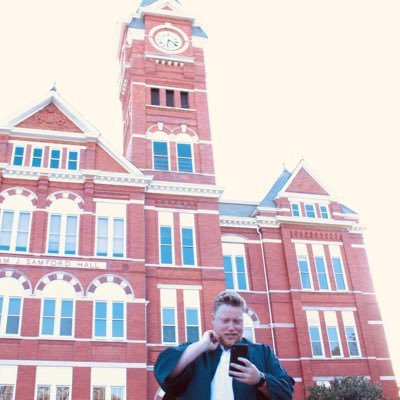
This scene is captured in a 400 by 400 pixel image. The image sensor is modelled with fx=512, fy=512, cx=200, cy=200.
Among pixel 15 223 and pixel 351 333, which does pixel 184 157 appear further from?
pixel 351 333

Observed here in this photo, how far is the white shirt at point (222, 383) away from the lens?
164 inches

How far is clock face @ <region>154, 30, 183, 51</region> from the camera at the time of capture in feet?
111

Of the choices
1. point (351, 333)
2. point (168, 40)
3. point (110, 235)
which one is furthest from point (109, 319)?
point (168, 40)

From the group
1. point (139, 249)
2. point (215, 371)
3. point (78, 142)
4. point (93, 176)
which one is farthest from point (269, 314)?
point (215, 371)

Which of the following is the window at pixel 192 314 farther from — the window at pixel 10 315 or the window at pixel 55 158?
the window at pixel 55 158

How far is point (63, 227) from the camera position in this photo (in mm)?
25891

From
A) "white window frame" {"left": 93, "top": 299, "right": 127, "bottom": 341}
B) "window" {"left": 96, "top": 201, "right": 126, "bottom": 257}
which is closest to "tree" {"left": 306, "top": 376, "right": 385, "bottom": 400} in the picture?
"white window frame" {"left": 93, "top": 299, "right": 127, "bottom": 341}

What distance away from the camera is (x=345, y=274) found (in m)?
31.5

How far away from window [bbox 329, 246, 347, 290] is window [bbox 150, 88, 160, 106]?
14221 mm

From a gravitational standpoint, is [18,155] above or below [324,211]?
above

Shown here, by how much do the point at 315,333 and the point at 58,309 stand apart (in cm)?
1446

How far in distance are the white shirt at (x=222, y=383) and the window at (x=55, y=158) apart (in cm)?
2437

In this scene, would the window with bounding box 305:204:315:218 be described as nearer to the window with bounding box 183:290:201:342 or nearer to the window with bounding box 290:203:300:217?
the window with bounding box 290:203:300:217

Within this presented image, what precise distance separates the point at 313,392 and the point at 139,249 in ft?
36.6
